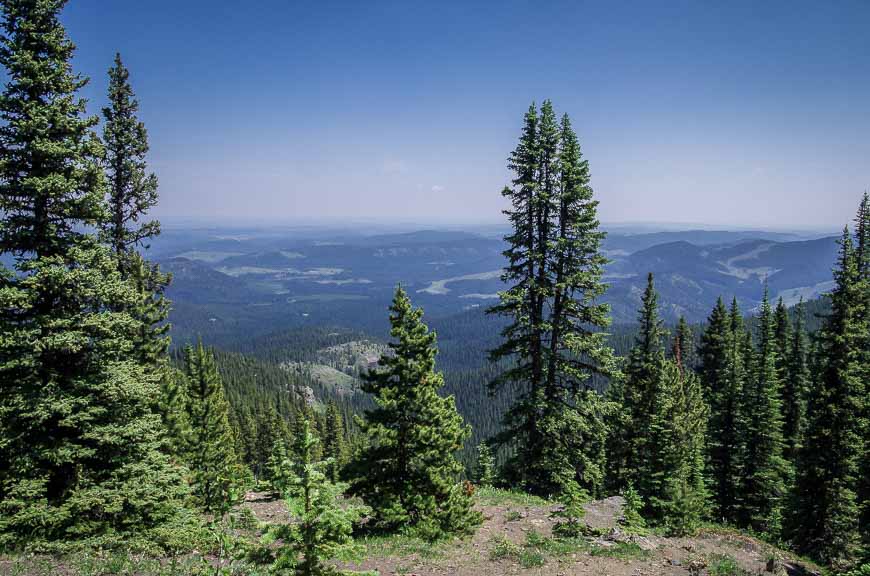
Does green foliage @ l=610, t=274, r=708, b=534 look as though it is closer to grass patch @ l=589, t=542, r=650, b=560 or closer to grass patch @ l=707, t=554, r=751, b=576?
grass patch @ l=707, t=554, r=751, b=576

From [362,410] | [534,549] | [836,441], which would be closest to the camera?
[534,549]

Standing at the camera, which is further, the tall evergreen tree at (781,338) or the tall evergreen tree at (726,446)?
the tall evergreen tree at (781,338)

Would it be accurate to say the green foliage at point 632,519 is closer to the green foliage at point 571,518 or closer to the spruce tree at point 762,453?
the green foliage at point 571,518

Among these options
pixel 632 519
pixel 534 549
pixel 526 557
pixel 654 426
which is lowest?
pixel 654 426

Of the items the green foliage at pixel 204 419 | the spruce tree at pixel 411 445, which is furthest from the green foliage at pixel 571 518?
the green foliage at pixel 204 419

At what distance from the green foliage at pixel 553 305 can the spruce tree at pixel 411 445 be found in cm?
538

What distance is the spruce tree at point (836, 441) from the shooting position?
25.2 meters

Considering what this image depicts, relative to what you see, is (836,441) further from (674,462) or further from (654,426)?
(674,462)

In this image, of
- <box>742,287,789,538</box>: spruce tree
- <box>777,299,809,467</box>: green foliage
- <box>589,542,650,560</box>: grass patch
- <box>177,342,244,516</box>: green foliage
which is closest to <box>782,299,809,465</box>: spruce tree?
<box>777,299,809,467</box>: green foliage

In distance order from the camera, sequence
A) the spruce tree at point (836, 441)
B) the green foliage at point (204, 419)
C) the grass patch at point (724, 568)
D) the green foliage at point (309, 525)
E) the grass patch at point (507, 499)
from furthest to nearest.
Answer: the green foliage at point (204, 419), the spruce tree at point (836, 441), the grass patch at point (507, 499), the grass patch at point (724, 568), the green foliage at point (309, 525)

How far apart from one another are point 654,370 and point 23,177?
1384 inches

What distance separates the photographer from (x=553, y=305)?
21203mm

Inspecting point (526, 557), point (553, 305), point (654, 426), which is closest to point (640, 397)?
point (654, 426)

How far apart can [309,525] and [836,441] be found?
31749 mm
